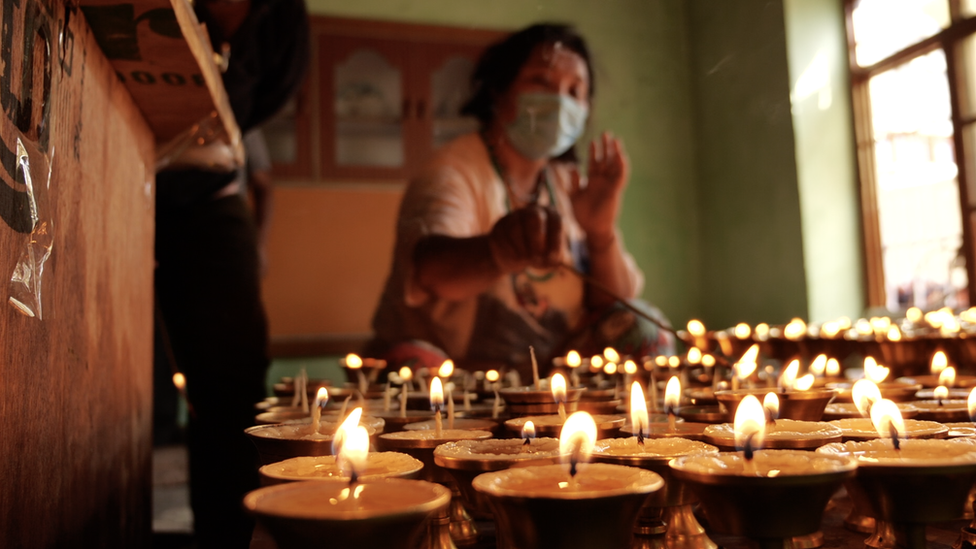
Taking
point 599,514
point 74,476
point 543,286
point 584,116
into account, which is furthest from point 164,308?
point 584,116

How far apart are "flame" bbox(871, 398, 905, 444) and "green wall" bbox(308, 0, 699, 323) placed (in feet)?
12.8

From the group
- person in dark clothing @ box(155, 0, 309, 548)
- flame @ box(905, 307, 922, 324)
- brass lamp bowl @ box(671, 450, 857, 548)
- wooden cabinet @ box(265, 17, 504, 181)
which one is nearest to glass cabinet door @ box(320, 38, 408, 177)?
wooden cabinet @ box(265, 17, 504, 181)

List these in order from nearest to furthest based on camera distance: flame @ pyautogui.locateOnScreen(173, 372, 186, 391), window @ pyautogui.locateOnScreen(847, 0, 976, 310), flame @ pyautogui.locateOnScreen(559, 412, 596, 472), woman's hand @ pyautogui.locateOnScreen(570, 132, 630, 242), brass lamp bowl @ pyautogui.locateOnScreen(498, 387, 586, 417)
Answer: flame @ pyautogui.locateOnScreen(559, 412, 596, 472), brass lamp bowl @ pyautogui.locateOnScreen(498, 387, 586, 417), flame @ pyautogui.locateOnScreen(173, 372, 186, 391), window @ pyautogui.locateOnScreen(847, 0, 976, 310), woman's hand @ pyautogui.locateOnScreen(570, 132, 630, 242)

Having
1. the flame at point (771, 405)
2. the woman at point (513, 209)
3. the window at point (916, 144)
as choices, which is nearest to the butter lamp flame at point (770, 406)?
the flame at point (771, 405)

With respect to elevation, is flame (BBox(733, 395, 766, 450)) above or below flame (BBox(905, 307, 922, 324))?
below

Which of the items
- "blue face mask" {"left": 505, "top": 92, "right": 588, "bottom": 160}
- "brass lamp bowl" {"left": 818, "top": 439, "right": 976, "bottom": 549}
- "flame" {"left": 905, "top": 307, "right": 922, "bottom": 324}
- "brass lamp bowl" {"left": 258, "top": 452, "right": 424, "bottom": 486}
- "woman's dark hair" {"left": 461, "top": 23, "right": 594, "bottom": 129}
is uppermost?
"woman's dark hair" {"left": 461, "top": 23, "right": 594, "bottom": 129}

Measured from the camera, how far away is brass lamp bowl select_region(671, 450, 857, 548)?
667mm

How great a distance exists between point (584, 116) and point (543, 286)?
1.04 metres

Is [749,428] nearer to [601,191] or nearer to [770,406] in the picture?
[770,406]

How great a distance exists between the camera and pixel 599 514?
2.17ft

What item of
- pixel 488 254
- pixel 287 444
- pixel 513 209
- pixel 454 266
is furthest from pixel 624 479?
pixel 513 209

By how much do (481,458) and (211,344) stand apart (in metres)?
1.78

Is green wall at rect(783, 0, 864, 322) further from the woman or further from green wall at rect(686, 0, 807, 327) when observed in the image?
the woman

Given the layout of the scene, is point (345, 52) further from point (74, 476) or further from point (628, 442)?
point (628, 442)
